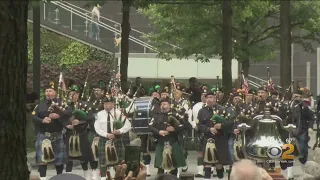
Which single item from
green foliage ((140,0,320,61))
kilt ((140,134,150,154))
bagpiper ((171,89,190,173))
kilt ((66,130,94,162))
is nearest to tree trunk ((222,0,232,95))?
green foliage ((140,0,320,61))

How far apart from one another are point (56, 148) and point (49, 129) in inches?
14.8

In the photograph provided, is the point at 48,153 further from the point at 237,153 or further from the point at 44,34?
the point at 44,34

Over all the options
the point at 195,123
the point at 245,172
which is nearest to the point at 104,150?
the point at 195,123

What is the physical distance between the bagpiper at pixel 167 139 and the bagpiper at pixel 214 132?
389mm

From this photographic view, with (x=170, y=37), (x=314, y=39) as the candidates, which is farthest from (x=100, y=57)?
(x=314, y=39)

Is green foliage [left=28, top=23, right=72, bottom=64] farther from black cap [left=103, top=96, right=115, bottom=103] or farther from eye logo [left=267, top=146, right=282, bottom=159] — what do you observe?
eye logo [left=267, top=146, right=282, bottom=159]

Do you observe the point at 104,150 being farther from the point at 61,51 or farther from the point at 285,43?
the point at 61,51

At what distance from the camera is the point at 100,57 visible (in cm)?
2762

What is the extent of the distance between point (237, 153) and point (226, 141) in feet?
1.49

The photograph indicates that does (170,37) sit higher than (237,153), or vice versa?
(170,37)

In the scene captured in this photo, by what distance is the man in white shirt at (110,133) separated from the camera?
40.3ft

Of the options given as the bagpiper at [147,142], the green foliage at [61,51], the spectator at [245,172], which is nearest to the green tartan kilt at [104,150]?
the bagpiper at [147,142]

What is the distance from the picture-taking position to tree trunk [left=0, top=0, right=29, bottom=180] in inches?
146

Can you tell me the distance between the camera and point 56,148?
1231 cm
